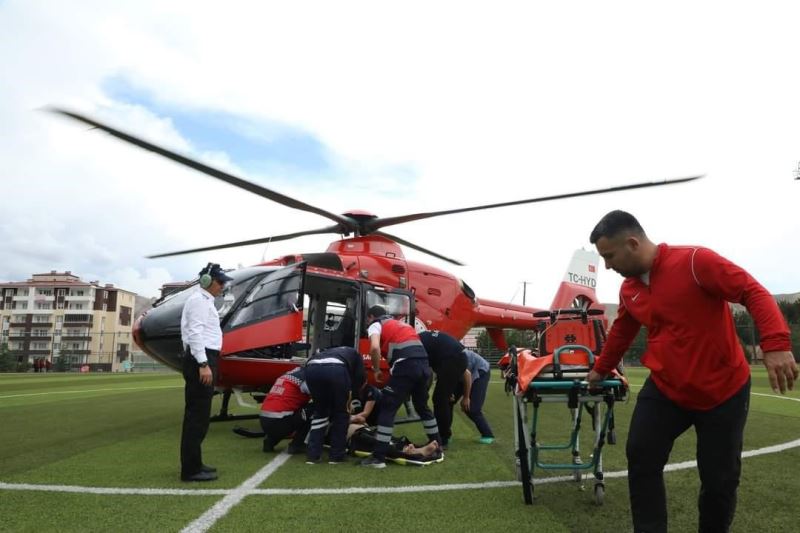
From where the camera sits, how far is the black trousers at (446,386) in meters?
6.32

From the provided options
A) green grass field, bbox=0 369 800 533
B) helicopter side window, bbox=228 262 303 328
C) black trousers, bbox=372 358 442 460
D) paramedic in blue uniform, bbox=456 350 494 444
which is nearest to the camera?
green grass field, bbox=0 369 800 533

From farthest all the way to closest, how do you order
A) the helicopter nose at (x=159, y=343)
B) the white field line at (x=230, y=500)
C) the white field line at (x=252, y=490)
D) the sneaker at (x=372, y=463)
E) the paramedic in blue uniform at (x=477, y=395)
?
the helicopter nose at (x=159, y=343) < the paramedic in blue uniform at (x=477, y=395) < the sneaker at (x=372, y=463) < the white field line at (x=252, y=490) < the white field line at (x=230, y=500)

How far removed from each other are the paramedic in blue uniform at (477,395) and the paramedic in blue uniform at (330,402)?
176cm

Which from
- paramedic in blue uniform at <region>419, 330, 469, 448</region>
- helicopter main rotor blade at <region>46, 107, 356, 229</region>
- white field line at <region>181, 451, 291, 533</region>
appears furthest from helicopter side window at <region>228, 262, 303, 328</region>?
white field line at <region>181, 451, 291, 533</region>

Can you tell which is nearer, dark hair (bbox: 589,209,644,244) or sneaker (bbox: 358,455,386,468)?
dark hair (bbox: 589,209,644,244)

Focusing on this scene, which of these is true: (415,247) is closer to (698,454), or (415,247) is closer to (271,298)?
(271,298)

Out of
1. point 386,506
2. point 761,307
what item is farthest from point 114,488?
point 761,307

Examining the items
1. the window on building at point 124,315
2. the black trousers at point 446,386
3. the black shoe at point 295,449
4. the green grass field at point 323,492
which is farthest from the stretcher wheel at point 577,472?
the window on building at point 124,315

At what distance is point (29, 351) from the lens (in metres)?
82.3

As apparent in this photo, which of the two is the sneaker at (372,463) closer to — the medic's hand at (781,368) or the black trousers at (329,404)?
the black trousers at (329,404)

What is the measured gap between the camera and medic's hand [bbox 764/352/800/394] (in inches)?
93.0

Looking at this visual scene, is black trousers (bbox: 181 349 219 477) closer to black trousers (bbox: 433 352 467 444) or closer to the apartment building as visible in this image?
black trousers (bbox: 433 352 467 444)

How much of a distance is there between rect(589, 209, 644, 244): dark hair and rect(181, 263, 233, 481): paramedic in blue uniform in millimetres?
3320

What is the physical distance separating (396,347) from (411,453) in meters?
1.04
